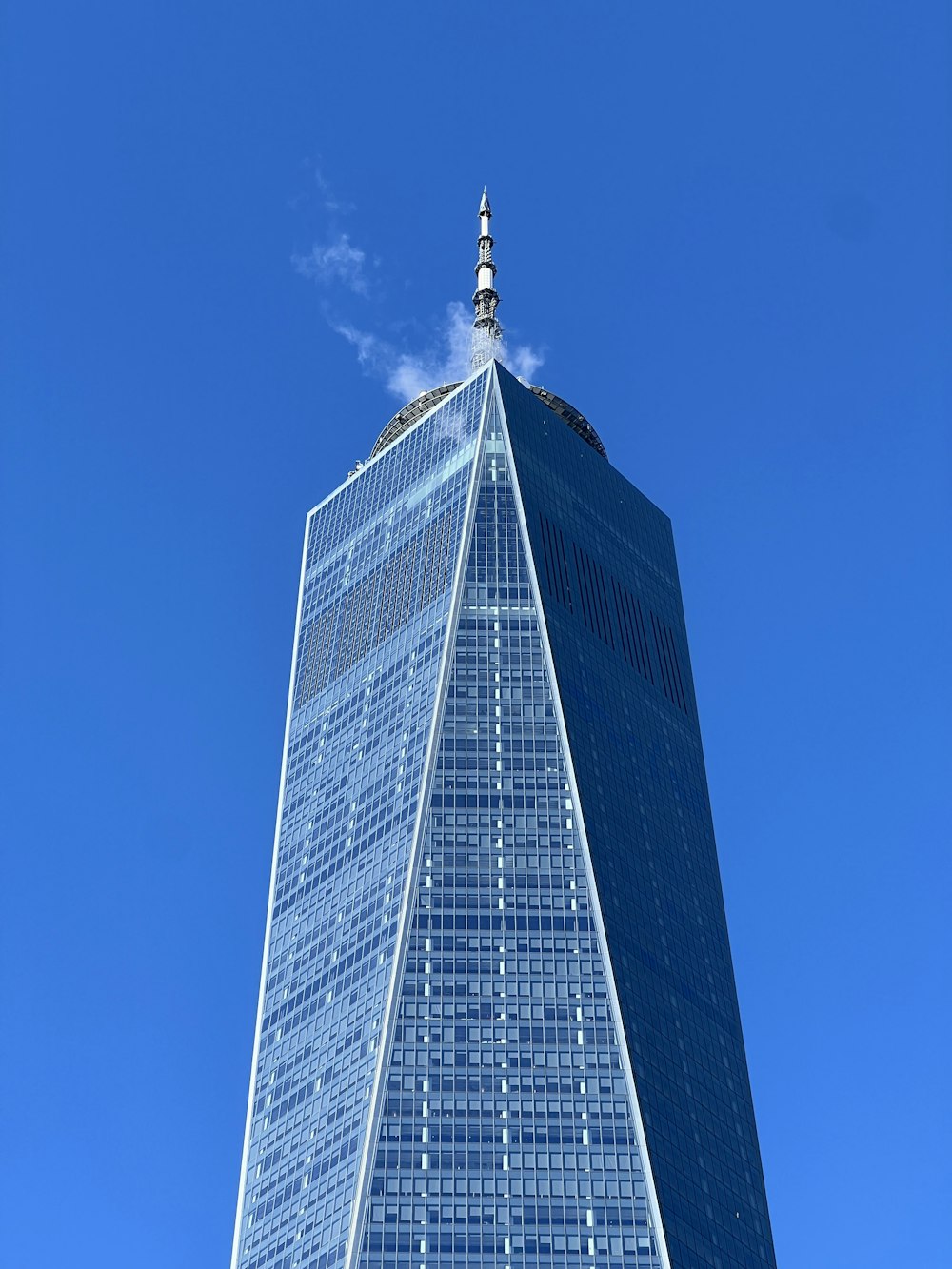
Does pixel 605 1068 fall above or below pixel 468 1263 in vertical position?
above

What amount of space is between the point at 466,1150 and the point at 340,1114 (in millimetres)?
12328

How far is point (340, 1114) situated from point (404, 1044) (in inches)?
318

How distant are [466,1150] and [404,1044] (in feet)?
36.7

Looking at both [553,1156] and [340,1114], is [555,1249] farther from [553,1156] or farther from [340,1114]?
[340,1114]

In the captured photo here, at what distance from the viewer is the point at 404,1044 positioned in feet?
647

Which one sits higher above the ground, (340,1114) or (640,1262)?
(340,1114)

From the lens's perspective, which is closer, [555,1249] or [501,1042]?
[555,1249]

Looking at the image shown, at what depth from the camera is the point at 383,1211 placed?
187 meters

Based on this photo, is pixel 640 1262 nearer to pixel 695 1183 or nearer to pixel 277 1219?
pixel 695 1183

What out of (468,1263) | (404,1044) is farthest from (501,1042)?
(468,1263)

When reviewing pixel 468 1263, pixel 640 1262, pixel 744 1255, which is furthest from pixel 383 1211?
pixel 744 1255

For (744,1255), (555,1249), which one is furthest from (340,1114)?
(744,1255)

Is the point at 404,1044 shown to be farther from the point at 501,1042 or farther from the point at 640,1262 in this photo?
the point at 640,1262

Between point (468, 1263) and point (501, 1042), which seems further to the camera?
point (501, 1042)
